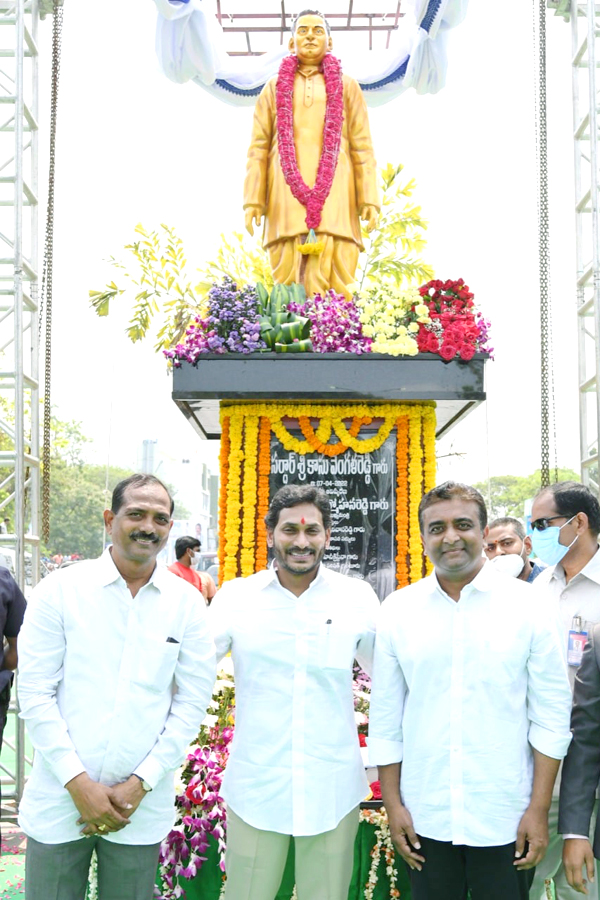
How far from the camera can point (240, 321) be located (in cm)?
507

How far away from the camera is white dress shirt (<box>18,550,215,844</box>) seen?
2.43 m

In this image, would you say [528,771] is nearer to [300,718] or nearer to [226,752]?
[300,718]

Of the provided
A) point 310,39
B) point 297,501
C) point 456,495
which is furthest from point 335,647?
point 310,39

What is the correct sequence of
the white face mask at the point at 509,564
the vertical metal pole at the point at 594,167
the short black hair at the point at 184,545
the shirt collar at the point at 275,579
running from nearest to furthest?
the shirt collar at the point at 275,579
the white face mask at the point at 509,564
the vertical metal pole at the point at 594,167
the short black hair at the point at 184,545

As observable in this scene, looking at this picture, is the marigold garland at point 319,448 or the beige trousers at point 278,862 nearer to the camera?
the beige trousers at point 278,862

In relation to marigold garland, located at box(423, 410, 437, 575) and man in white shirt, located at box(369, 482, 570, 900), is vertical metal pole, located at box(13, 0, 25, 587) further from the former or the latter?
man in white shirt, located at box(369, 482, 570, 900)

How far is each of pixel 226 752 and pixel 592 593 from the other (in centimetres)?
172

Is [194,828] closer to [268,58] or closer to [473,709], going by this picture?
[473,709]

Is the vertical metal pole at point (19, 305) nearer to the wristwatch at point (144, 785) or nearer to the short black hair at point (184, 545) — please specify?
the short black hair at point (184, 545)

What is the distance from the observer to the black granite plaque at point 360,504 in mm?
5320

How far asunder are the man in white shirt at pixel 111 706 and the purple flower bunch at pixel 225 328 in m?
2.50

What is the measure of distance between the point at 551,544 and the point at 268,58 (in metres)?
7.14

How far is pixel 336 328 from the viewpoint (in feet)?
16.6

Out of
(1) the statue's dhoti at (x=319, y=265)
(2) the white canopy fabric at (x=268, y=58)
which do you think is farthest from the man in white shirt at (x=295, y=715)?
(2) the white canopy fabric at (x=268, y=58)
